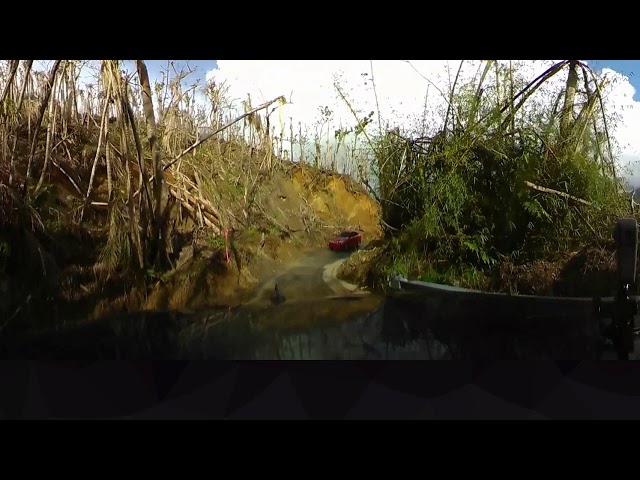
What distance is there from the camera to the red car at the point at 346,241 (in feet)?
8.65

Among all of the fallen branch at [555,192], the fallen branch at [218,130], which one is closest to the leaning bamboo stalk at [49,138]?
the fallen branch at [218,130]

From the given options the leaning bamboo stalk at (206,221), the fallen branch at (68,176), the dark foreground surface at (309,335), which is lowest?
the dark foreground surface at (309,335)

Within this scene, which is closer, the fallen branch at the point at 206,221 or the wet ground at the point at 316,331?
the wet ground at the point at 316,331

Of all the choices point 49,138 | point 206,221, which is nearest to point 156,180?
point 206,221

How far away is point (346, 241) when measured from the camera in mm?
2639

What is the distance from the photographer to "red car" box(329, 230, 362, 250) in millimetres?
2637

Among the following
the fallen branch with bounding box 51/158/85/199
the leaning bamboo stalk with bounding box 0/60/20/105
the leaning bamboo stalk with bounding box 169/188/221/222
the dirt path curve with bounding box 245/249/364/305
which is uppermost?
the leaning bamboo stalk with bounding box 0/60/20/105

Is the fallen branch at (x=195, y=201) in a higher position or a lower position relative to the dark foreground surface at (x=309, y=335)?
higher

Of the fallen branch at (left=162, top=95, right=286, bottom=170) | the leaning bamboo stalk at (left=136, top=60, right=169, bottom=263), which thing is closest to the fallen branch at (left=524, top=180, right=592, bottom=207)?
the fallen branch at (left=162, top=95, right=286, bottom=170)

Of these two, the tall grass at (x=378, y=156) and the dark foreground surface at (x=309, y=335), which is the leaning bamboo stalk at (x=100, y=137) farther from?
the dark foreground surface at (x=309, y=335)

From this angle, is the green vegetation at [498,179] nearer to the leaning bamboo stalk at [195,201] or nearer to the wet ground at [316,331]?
the wet ground at [316,331]

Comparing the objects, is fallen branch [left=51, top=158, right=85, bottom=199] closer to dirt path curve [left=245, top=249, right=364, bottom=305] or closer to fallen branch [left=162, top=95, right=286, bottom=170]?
fallen branch [left=162, top=95, right=286, bottom=170]
